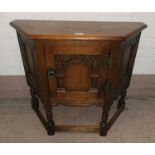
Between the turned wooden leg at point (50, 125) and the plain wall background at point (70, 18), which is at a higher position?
the plain wall background at point (70, 18)

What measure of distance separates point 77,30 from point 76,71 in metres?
0.24

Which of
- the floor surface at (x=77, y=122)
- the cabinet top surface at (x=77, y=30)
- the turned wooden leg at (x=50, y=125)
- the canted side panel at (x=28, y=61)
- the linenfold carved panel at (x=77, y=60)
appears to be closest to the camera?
the cabinet top surface at (x=77, y=30)

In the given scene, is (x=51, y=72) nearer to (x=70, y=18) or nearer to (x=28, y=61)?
(x=28, y=61)

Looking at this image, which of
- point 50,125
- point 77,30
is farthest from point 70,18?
point 50,125

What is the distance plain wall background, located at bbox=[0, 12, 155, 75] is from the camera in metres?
1.46

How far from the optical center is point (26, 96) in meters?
1.88

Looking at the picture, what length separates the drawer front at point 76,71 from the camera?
1.09 meters

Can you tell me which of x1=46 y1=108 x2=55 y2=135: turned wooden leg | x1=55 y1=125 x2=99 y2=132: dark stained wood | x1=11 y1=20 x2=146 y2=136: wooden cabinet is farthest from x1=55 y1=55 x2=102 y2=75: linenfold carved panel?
x1=55 y1=125 x2=99 y2=132: dark stained wood

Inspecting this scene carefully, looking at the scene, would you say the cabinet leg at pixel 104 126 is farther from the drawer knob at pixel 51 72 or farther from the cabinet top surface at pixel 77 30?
the cabinet top surface at pixel 77 30

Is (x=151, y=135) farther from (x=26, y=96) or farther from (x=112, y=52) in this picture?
(x=26, y=96)

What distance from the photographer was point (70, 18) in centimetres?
147

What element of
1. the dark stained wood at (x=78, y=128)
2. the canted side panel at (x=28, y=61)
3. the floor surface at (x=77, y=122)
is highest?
the canted side panel at (x=28, y=61)

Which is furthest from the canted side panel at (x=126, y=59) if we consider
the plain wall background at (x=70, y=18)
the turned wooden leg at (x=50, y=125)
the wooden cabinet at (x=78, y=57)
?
the turned wooden leg at (x=50, y=125)
